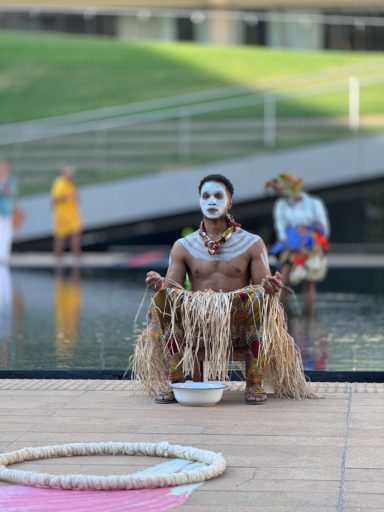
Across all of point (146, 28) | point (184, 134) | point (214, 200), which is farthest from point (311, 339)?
point (146, 28)

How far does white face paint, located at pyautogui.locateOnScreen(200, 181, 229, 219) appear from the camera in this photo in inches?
360

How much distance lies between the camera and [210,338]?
877 centimetres

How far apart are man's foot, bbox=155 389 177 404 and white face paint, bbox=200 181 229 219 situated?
1.23 metres

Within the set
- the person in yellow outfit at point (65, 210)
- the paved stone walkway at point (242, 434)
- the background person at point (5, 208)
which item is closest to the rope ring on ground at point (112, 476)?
the paved stone walkway at point (242, 434)

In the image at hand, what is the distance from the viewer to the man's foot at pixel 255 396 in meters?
8.75

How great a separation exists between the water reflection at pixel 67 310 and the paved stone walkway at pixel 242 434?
2.39 metres

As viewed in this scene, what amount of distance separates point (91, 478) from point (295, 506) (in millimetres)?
970

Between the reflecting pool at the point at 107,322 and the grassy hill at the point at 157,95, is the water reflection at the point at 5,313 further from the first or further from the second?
the grassy hill at the point at 157,95

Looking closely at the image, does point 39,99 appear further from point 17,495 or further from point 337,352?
point 17,495

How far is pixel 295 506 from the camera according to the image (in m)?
5.98

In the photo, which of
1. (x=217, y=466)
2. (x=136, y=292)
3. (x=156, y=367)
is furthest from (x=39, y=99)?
(x=217, y=466)

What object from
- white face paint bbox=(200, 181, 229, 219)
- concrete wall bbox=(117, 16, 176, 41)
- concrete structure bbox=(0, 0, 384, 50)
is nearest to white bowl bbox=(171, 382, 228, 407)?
white face paint bbox=(200, 181, 229, 219)

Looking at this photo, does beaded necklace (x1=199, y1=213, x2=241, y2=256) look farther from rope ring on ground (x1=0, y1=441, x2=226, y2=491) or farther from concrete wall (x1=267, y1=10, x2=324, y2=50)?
concrete wall (x1=267, y1=10, x2=324, y2=50)

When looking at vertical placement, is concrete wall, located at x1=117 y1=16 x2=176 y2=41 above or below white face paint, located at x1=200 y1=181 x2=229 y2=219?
above
